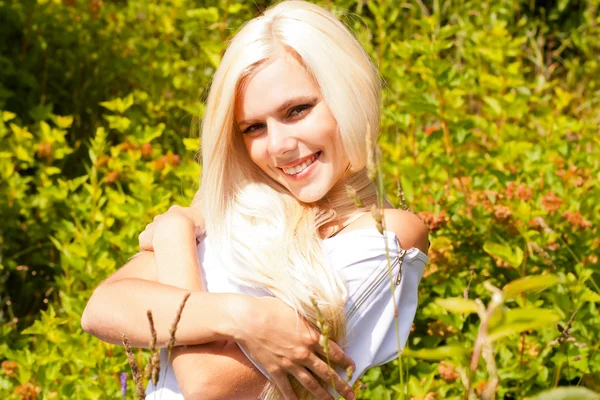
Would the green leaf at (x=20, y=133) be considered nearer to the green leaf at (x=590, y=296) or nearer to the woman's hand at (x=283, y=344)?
the woman's hand at (x=283, y=344)

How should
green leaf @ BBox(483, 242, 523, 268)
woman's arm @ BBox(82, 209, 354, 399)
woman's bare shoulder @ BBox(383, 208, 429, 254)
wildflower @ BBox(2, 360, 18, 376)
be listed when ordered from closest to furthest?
1. woman's arm @ BBox(82, 209, 354, 399)
2. woman's bare shoulder @ BBox(383, 208, 429, 254)
3. green leaf @ BBox(483, 242, 523, 268)
4. wildflower @ BBox(2, 360, 18, 376)

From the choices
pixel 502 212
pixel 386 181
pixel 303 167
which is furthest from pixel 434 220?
pixel 303 167

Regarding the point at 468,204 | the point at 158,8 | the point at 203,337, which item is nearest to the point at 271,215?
the point at 203,337

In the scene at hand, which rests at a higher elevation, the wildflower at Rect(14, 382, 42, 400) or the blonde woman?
the blonde woman

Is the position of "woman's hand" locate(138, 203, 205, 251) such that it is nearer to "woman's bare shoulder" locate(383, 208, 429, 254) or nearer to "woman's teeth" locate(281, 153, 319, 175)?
"woman's teeth" locate(281, 153, 319, 175)

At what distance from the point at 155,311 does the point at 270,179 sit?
52cm

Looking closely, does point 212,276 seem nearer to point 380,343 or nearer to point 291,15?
point 380,343

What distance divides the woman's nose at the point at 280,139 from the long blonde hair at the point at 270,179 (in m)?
0.11

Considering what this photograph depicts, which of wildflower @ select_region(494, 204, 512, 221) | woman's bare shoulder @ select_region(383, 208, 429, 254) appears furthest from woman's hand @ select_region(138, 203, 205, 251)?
wildflower @ select_region(494, 204, 512, 221)

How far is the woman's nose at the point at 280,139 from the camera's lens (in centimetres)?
176

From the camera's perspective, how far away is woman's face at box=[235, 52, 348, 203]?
1.77 m

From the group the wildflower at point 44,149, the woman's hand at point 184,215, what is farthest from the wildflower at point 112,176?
the woman's hand at point 184,215

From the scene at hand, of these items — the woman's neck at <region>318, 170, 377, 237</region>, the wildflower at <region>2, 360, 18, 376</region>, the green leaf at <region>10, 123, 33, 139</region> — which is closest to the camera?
the woman's neck at <region>318, 170, 377, 237</region>

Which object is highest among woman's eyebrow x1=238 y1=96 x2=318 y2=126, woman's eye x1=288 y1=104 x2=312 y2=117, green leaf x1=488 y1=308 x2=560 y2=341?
green leaf x1=488 y1=308 x2=560 y2=341
